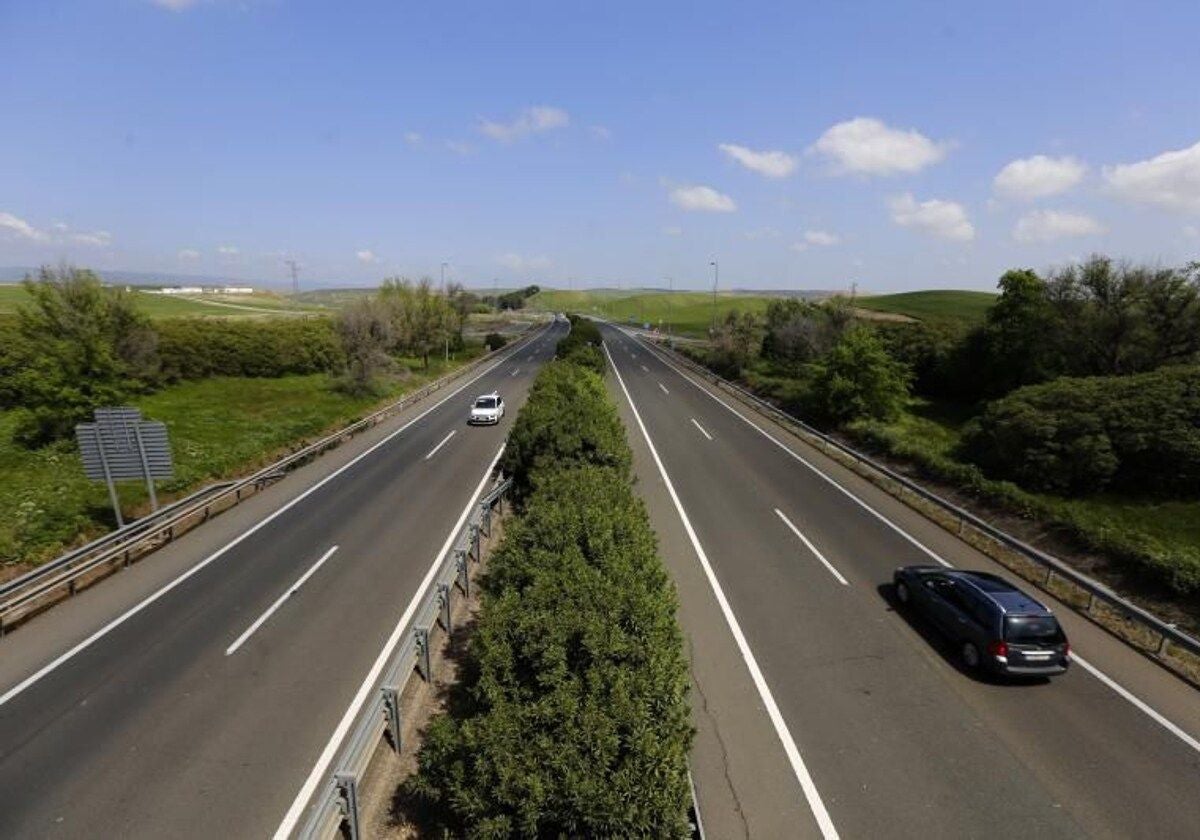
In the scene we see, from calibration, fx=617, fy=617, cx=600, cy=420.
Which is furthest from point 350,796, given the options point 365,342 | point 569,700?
point 365,342

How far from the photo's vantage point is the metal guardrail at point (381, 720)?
286 inches

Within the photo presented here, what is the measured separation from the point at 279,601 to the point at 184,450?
1907cm

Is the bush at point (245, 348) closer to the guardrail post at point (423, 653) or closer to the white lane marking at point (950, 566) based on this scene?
the white lane marking at point (950, 566)

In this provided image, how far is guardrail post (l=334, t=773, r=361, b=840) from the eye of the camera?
7.30m

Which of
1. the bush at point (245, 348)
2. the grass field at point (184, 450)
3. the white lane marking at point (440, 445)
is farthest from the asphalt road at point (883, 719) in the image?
the bush at point (245, 348)

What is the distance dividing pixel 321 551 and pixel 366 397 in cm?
2953

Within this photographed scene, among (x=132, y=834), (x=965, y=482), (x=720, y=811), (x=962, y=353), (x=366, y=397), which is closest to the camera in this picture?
(x=132, y=834)

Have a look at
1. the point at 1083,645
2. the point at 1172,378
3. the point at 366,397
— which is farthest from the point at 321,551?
the point at 1172,378

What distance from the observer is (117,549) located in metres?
15.6

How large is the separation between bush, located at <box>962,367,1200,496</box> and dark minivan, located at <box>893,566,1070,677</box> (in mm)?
16982

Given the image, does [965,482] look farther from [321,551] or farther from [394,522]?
[321,551]

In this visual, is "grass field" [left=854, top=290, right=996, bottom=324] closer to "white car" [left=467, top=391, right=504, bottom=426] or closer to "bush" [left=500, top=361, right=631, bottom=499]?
"white car" [left=467, top=391, right=504, bottom=426]

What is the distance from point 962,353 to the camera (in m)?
48.3

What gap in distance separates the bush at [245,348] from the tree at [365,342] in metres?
2.18
